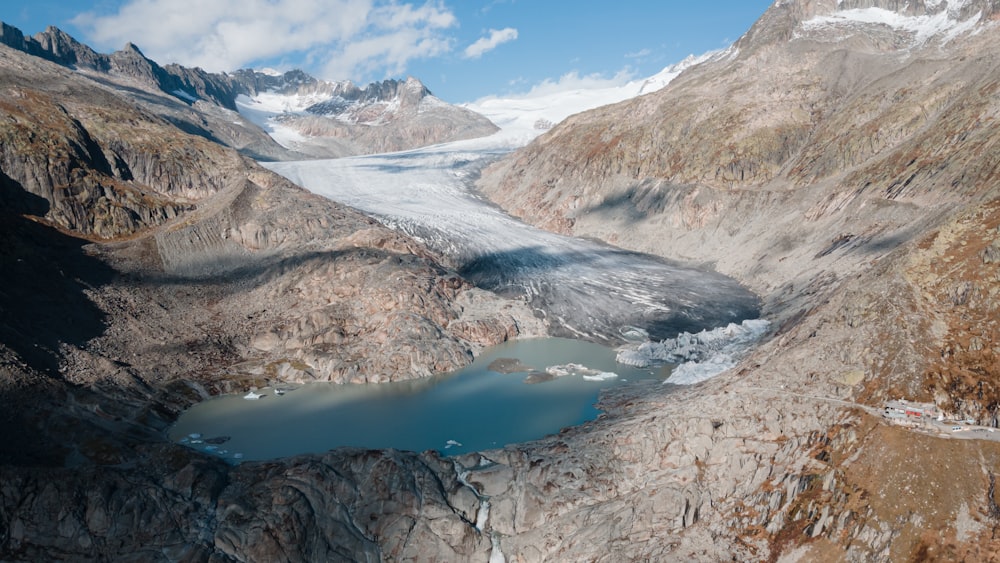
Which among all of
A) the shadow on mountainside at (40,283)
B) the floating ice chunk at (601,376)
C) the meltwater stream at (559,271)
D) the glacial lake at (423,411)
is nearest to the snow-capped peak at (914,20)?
the meltwater stream at (559,271)

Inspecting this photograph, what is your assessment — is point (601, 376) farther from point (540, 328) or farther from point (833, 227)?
point (833, 227)

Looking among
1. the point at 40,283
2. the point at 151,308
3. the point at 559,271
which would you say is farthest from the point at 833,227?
the point at 40,283

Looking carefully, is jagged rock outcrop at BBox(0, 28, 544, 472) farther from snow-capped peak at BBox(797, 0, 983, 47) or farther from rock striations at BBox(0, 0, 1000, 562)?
snow-capped peak at BBox(797, 0, 983, 47)

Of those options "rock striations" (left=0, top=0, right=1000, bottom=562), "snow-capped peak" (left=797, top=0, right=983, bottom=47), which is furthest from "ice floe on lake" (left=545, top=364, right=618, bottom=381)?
"snow-capped peak" (left=797, top=0, right=983, bottom=47)

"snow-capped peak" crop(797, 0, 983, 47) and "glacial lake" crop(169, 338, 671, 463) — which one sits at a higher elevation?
"snow-capped peak" crop(797, 0, 983, 47)

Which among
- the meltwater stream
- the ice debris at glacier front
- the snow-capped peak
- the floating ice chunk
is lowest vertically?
the floating ice chunk

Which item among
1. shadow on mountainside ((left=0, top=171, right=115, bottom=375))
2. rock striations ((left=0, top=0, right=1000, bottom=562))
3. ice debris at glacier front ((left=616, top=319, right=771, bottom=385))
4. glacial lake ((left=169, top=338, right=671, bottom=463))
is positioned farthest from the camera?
ice debris at glacier front ((left=616, top=319, right=771, bottom=385))

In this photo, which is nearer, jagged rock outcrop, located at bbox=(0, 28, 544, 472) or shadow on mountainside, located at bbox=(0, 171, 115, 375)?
shadow on mountainside, located at bbox=(0, 171, 115, 375)
